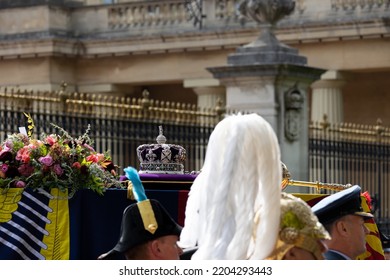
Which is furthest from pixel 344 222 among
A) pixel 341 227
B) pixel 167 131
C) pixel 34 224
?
pixel 167 131

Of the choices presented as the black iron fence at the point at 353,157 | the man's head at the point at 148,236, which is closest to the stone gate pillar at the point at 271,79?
the black iron fence at the point at 353,157

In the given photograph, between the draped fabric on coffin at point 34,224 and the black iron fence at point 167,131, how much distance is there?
6628mm

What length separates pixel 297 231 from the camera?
233 inches

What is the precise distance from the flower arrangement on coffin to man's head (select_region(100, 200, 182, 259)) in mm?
2247

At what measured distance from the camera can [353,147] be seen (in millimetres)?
22891

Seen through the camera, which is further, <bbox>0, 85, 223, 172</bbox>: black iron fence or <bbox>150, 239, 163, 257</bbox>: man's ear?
<bbox>0, 85, 223, 172</bbox>: black iron fence

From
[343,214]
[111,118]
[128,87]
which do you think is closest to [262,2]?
[111,118]

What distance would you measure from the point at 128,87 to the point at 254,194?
28954 millimetres

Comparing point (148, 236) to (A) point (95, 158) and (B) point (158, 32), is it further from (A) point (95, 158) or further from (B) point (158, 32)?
(B) point (158, 32)

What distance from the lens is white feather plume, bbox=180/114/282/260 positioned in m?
5.93

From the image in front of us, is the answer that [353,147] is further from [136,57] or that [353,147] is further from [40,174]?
[40,174]

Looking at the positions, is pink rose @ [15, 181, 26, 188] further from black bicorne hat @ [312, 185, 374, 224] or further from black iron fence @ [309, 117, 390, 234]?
black iron fence @ [309, 117, 390, 234]

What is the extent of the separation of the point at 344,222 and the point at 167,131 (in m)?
12.0

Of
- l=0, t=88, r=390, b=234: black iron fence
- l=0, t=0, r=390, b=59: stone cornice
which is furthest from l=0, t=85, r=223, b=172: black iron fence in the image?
l=0, t=0, r=390, b=59: stone cornice
